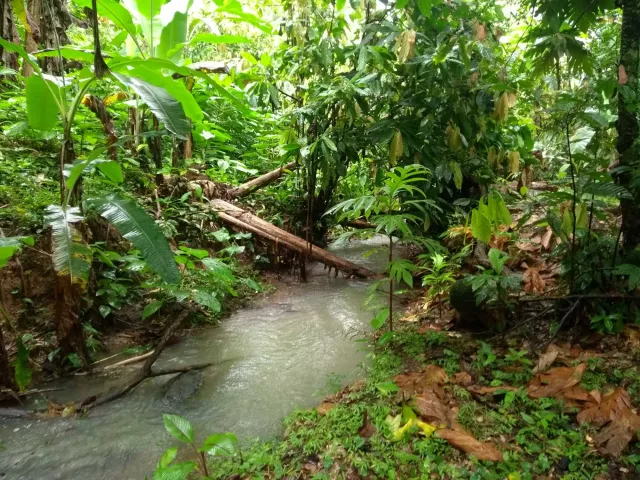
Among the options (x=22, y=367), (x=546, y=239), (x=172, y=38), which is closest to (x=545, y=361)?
(x=546, y=239)

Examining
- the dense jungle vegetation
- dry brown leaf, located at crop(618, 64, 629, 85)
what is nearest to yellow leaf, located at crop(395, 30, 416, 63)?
the dense jungle vegetation

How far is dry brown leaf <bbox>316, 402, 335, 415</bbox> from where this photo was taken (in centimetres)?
215

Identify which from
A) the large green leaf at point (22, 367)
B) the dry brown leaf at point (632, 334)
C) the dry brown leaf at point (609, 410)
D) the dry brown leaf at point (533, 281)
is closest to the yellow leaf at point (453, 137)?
the dry brown leaf at point (533, 281)

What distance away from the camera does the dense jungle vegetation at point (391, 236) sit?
1.84m

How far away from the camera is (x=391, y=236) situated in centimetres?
257

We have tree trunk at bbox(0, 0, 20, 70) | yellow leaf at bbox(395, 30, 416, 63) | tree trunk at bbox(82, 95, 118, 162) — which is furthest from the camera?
tree trunk at bbox(0, 0, 20, 70)

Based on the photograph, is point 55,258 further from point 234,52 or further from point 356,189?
point 234,52

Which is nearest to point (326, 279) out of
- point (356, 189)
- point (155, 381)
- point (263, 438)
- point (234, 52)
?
point (356, 189)

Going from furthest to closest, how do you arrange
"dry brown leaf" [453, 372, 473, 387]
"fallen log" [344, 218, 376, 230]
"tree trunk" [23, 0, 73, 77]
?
"fallen log" [344, 218, 376, 230], "tree trunk" [23, 0, 73, 77], "dry brown leaf" [453, 372, 473, 387]

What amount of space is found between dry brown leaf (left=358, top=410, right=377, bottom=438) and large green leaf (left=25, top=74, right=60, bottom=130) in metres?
2.50

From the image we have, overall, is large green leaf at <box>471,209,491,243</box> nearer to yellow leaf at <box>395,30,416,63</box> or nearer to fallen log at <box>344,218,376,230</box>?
yellow leaf at <box>395,30,416,63</box>

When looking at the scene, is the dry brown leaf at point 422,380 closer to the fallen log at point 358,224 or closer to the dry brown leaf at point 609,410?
the dry brown leaf at point 609,410

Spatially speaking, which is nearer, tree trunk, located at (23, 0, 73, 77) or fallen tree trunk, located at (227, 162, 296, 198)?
tree trunk, located at (23, 0, 73, 77)

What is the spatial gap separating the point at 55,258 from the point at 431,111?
3329mm
